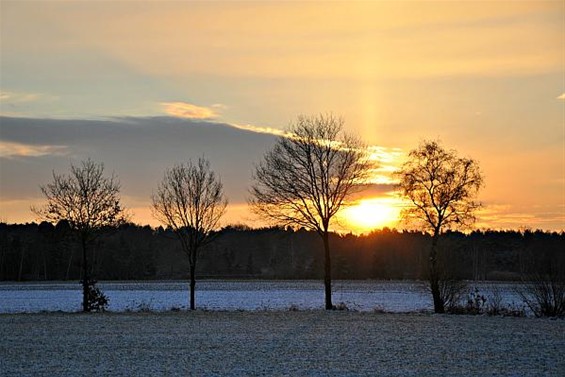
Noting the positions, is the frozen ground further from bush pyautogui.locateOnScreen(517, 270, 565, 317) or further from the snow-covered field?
the snow-covered field

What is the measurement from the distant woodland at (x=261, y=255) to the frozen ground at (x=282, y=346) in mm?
61679

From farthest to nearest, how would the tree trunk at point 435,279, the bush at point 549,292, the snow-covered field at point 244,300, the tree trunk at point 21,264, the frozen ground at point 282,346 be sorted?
the tree trunk at point 21,264
the snow-covered field at point 244,300
the tree trunk at point 435,279
the bush at point 549,292
the frozen ground at point 282,346

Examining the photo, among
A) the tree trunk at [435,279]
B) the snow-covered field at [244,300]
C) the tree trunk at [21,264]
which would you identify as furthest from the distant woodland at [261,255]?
the tree trunk at [435,279]

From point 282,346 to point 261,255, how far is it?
127 m

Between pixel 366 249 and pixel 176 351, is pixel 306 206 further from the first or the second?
pixel 366 249

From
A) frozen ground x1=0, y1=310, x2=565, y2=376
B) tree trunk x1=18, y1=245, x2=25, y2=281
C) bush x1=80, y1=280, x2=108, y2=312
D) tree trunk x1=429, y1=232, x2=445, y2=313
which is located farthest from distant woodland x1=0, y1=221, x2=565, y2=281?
frozen ground x1=0, y1=310, x2=565, y2=376

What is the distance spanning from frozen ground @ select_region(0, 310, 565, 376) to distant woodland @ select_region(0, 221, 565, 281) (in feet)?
202

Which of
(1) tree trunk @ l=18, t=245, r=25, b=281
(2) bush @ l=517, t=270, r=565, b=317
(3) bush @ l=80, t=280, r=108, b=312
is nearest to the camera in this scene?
(2) bush @ l=517, t=270, r=565, b=317

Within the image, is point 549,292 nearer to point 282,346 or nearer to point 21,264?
point 282,346

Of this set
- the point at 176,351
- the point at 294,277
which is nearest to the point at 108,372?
the point at 176,351

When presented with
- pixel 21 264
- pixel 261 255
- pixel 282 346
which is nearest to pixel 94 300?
pixel 282 346

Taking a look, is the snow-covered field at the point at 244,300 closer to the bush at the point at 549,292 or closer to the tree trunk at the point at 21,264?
the bush at the point at 549,292

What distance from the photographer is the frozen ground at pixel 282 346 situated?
17.7 meters

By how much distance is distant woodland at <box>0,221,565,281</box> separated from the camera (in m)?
114
